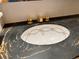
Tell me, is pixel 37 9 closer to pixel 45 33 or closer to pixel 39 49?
pixel 45 33

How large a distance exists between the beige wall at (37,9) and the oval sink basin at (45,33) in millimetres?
174

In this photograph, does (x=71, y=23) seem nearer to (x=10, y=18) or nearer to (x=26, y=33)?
(x=26, y=33)

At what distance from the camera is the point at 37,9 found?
4.90 ft

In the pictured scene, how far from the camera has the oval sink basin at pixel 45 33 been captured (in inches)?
51.4

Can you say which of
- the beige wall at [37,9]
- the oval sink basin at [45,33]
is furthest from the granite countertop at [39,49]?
the beige wall at [37,9]

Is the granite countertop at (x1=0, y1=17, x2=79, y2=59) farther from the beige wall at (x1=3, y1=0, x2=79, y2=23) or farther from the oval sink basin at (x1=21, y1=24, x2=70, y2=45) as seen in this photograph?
the beige wall at (x1=3, y1=0, x2=79, y2=23)

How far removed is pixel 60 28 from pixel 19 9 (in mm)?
495

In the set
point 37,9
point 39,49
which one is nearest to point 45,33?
point 37,9

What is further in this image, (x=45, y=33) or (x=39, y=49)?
(x=45, y=33)

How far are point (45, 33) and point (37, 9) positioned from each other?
11.4 inches

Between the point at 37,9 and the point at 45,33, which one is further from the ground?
the point at 37,9

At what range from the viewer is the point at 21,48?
1.08m

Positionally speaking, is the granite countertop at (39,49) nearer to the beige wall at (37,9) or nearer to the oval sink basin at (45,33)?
the oval sink basin at (45,33)

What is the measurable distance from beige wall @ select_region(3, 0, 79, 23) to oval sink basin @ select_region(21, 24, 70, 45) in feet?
0.57
